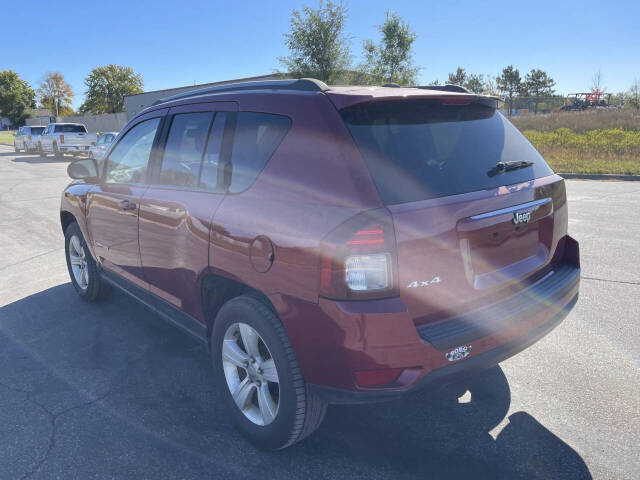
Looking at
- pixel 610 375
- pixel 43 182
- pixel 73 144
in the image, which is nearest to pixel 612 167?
pixel 610 375

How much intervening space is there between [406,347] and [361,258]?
1.40 feet

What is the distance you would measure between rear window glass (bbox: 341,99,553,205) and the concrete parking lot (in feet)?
4.38

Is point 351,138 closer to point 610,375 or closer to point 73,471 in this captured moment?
point 73,471

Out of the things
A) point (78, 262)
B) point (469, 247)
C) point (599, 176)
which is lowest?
point (78, 262)

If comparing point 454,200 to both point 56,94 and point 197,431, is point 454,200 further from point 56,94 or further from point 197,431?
point 56,94

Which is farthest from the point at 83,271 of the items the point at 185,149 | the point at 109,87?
the point at 109,87

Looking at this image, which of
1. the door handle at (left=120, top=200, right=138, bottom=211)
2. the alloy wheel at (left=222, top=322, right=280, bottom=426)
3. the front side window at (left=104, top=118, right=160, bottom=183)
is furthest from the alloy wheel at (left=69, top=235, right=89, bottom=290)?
Answer: the alloy wheel at (left=222, top=322, right=280, bottom=426)

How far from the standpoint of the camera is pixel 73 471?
2543 mm

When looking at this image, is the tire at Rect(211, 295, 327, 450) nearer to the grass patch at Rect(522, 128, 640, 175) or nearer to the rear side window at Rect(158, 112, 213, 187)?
the rear side window at Rect(158, 112, 213, 187)

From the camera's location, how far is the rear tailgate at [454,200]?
2209mm

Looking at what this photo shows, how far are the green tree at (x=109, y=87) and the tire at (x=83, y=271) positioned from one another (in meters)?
85.3

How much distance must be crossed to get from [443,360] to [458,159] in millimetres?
1011

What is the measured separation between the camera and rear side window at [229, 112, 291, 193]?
2586 millimetres

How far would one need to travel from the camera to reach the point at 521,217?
2.63m
